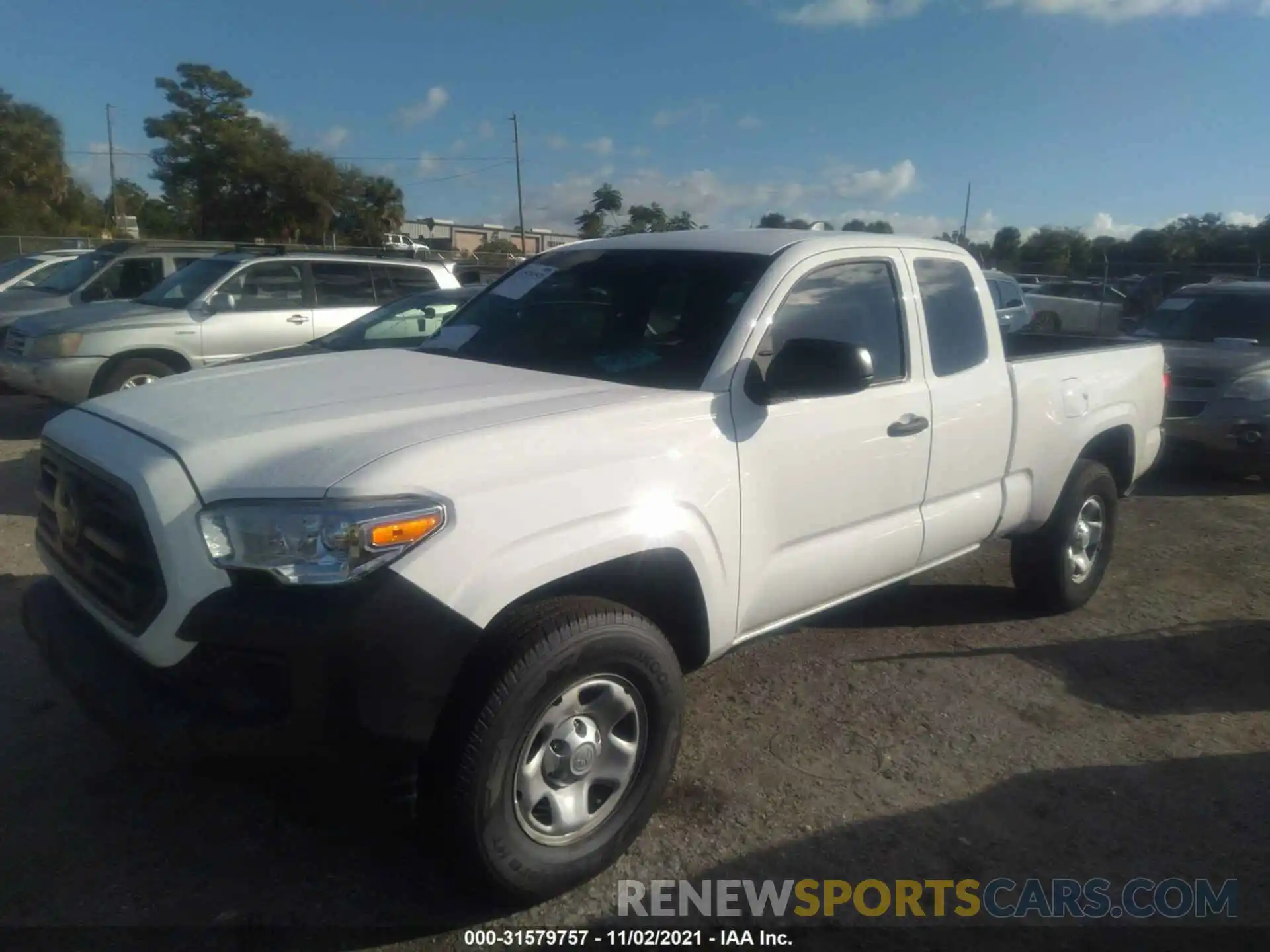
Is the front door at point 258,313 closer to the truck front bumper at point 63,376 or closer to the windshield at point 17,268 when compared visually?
the truck front bumper at point 63,376

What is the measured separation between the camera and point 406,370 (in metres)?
3.71

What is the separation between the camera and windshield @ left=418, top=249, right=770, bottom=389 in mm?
3590

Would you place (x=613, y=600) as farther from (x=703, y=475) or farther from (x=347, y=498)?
(x=347, y=498)

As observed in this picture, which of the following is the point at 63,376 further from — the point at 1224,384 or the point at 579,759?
the point at 1224,384

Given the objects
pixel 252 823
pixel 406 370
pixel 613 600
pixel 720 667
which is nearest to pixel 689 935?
pixel 613 600

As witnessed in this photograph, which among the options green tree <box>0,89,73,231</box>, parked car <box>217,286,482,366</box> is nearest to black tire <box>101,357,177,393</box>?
parked car <box>217,286,482,366</box>

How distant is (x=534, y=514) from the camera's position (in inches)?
108

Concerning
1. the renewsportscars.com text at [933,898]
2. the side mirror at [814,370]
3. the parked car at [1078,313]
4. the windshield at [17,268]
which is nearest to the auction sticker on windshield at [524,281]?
the side mirror at [814,370]

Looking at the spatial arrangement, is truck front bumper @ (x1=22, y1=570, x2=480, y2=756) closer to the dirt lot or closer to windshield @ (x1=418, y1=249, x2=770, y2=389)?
the dirt lot

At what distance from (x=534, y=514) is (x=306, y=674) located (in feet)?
2.34

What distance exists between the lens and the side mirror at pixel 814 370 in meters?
3.28

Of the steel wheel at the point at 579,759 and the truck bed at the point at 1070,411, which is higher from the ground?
the truck bed at the point at 1070,411

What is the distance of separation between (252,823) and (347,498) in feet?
4.79

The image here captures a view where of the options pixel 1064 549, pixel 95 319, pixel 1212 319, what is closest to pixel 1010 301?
pixel 1212 319
